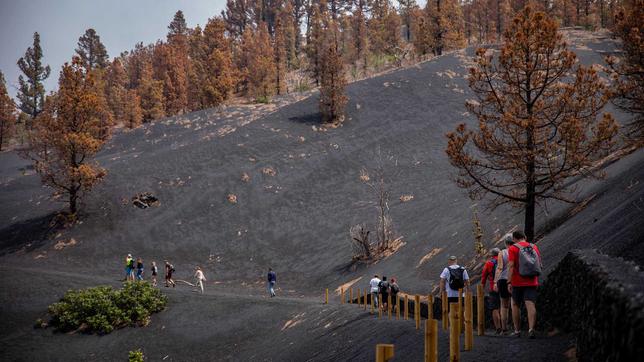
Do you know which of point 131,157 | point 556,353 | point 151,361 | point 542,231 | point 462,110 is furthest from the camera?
point 462,110

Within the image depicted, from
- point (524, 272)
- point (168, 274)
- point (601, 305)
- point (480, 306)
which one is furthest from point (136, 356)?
A: point (601, 305)

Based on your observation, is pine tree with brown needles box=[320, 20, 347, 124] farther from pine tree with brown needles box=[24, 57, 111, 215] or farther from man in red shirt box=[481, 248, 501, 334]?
man in red shirt box=[481, 248, 501, 334]

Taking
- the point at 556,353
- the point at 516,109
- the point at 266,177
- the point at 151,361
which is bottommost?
the point at 151,361

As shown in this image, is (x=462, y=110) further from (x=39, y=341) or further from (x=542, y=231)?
(x=39, y=341)

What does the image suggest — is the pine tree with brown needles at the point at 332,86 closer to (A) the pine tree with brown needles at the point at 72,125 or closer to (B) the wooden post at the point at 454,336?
(A) the pine tree with brown needles at the point at 72,125

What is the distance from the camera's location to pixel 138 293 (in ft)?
82.9

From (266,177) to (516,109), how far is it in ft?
105

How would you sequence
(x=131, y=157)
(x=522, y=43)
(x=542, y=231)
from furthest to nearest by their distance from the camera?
(x=131, y=157), (x=542, y=231), (x=522, y=43)

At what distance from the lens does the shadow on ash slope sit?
843 inches

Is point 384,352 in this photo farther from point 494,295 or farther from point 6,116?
point 6,116

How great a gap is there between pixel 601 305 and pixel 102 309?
2364cm

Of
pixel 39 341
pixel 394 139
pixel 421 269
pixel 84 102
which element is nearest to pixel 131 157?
pixel 84 102

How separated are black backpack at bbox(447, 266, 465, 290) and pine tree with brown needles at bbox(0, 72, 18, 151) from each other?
78.7 m

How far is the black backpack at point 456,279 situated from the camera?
1177 cm
